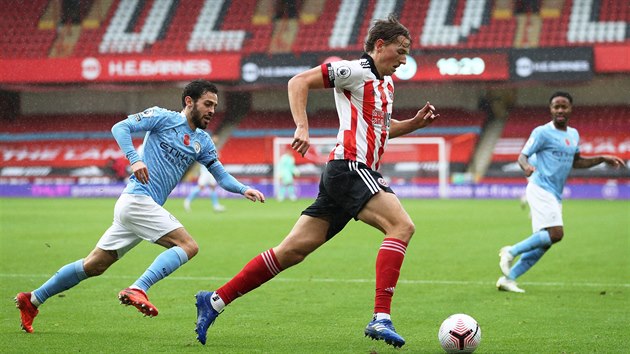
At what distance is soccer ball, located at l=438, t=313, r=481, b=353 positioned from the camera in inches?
229

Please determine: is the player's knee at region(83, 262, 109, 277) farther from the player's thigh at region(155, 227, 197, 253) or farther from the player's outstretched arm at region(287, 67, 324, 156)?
the player's outstretched arm at region(287, 67, 324, 156)

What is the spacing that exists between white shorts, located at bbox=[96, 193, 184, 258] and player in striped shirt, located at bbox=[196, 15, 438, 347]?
0.63 meters

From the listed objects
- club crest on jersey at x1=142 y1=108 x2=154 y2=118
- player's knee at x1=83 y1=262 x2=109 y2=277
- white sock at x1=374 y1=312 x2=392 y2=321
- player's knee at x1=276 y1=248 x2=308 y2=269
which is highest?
club crest on jersey at x1=142 y1=108 x2=154 y2=118

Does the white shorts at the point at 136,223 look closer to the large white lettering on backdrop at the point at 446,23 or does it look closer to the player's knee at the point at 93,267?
the player's knee at the point at 93,267

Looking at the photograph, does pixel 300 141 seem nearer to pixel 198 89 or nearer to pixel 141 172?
pixel 141 172

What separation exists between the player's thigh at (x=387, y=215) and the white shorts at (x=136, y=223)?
1.55m

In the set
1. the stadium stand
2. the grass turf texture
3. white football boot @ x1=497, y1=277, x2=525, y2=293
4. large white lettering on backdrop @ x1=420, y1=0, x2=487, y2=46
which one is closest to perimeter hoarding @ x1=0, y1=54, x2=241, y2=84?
the stadium stand

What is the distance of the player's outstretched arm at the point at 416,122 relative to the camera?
656cm

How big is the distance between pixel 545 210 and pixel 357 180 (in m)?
4.21

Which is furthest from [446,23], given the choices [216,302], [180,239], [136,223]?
[216,302]

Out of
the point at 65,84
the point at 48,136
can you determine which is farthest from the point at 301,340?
the point at 48,136

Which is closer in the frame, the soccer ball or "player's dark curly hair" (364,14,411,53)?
the soccer ball

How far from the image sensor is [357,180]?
238 inches

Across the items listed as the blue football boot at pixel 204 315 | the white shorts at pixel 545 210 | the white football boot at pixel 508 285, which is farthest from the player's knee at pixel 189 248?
the white shorts at pixel 545 210
